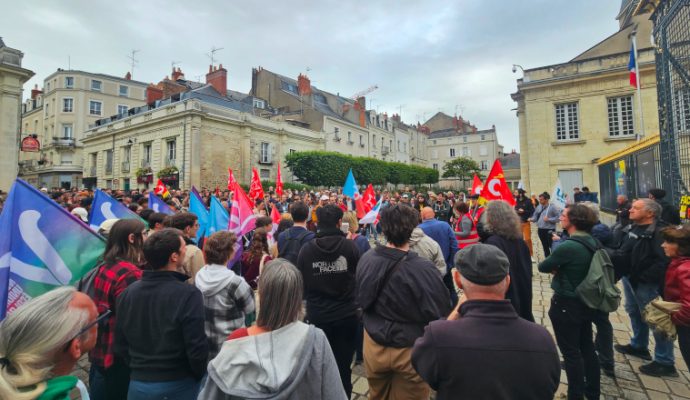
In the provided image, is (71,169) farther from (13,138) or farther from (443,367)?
(443,367)

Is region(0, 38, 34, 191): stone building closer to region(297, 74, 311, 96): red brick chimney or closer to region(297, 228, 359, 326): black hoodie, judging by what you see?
region(297, 228, 359, 326): black hoodie

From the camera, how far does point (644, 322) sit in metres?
4.05

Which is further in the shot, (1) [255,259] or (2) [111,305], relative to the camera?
(1) [255,259]

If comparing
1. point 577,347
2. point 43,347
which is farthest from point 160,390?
point 577,347

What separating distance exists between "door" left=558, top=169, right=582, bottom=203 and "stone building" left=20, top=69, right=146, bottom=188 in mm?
50919

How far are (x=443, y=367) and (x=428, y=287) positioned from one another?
0.80 m

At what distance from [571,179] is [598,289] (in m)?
20.1

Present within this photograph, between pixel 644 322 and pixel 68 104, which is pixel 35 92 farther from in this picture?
pixel 644 322

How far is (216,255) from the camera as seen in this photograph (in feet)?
9.18

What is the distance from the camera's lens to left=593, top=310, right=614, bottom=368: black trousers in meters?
3.15

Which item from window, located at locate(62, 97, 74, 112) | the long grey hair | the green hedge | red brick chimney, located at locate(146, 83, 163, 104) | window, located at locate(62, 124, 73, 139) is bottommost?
the long grey hair

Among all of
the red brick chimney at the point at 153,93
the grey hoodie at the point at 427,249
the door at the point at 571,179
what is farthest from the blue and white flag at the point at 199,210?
the red brick chimney at the point at 153,93

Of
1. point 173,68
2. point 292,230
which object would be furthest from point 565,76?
point 173,68

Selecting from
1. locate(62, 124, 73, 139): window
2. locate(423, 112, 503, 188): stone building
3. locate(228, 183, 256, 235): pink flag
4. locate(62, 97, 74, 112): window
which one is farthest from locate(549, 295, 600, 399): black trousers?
locate(423, 112, 503, 188): stone building
